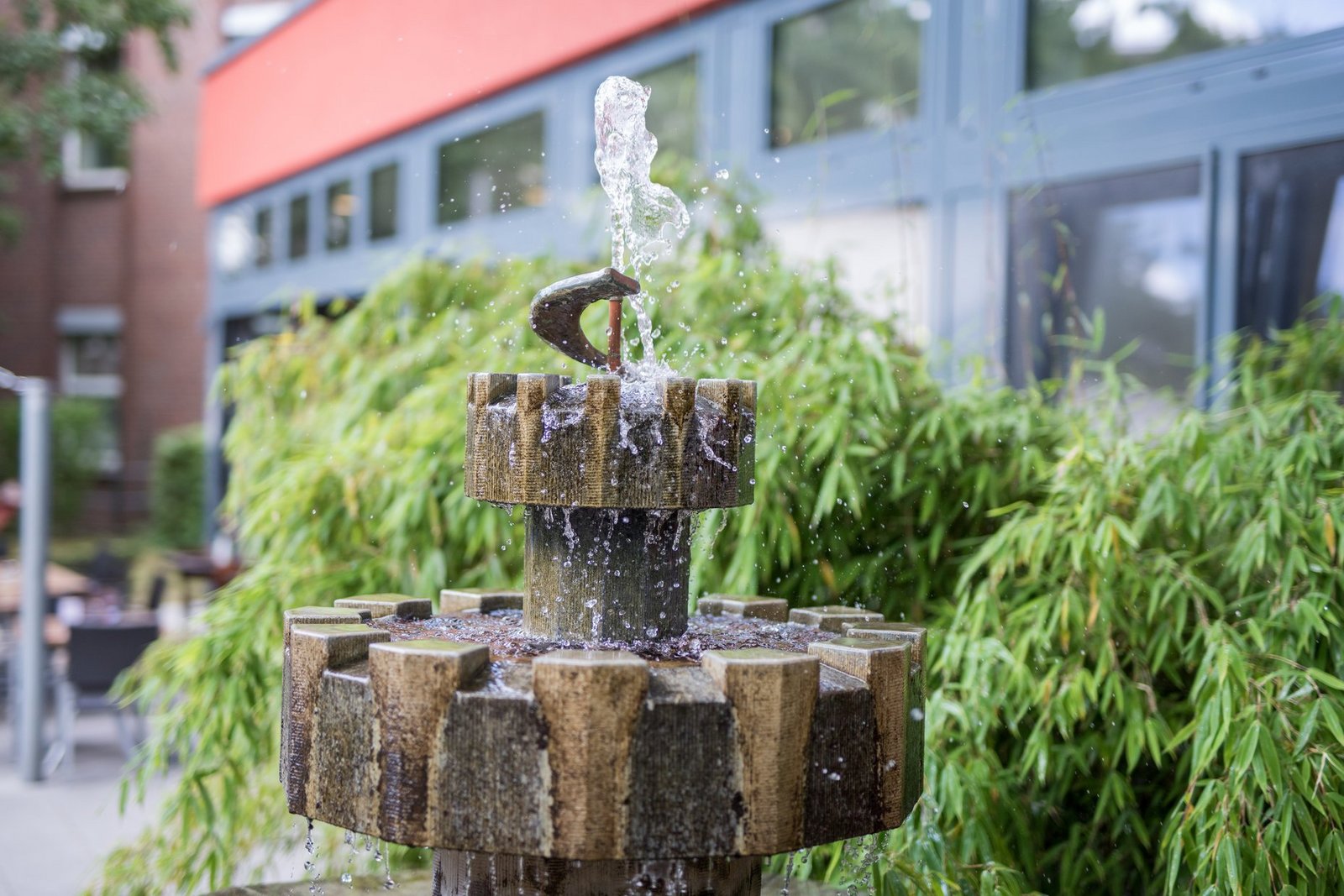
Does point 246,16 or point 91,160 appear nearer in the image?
point 246,16

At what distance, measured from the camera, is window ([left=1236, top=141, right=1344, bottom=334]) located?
397cm

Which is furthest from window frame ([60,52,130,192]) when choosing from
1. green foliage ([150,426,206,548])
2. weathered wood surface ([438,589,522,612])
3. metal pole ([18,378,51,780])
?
weathered wood surface ([438,589,522,612])

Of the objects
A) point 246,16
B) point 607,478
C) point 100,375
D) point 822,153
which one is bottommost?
point 607,478

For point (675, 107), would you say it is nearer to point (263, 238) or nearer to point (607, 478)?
point (607, 478)

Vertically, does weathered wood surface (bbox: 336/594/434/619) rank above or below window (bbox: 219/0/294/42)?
below

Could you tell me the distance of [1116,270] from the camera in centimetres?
467

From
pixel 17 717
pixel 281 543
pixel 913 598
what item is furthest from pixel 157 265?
pixel 913 598

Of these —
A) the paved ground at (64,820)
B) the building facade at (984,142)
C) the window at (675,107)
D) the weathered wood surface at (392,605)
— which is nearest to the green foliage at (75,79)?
the building facade at (984,142)

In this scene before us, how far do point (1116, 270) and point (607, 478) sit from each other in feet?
11.0

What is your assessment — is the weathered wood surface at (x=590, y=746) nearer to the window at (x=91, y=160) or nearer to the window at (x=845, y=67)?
the window at (x=845, y=67)

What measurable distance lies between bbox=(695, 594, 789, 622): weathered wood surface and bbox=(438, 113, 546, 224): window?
18.5ft

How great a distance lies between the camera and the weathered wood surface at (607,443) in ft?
6.13

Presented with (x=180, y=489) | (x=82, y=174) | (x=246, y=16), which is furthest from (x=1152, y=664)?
(x=82, y=174)

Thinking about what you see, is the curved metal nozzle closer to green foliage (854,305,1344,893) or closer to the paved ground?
green foliage (854,305,1344,893)
